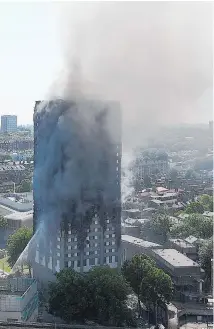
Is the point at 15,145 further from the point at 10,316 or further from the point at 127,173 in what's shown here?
the point at 10,316

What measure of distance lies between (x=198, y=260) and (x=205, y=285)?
836 mm

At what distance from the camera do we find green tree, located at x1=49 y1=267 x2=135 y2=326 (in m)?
6.15

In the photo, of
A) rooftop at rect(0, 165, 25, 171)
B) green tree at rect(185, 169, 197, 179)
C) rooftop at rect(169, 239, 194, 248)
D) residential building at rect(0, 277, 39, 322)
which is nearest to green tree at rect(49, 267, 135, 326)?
residential building at rect(0, 277, 39, 322)

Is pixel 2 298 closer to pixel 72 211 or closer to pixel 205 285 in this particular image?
pixel 72 211

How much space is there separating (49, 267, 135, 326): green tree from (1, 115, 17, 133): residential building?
37.7m

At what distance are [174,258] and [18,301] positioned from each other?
349cm

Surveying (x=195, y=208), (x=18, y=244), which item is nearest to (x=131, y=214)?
(x=195, y=208)

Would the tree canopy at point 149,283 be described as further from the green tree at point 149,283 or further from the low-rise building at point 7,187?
the low-rise building at point 7,187

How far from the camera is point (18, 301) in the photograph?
19.1ft

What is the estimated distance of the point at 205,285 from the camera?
834 cm

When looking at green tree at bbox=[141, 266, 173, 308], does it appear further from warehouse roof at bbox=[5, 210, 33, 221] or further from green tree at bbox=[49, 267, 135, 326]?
warehouse roof at bbox=[5, 210, 33, 221]

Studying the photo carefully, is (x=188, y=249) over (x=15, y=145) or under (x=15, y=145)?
under

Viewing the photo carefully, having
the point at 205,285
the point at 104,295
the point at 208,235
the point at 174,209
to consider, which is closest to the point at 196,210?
the point at 174,209

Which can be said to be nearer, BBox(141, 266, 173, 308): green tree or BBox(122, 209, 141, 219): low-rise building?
BBox(141, 266, 173, 308): green tree
